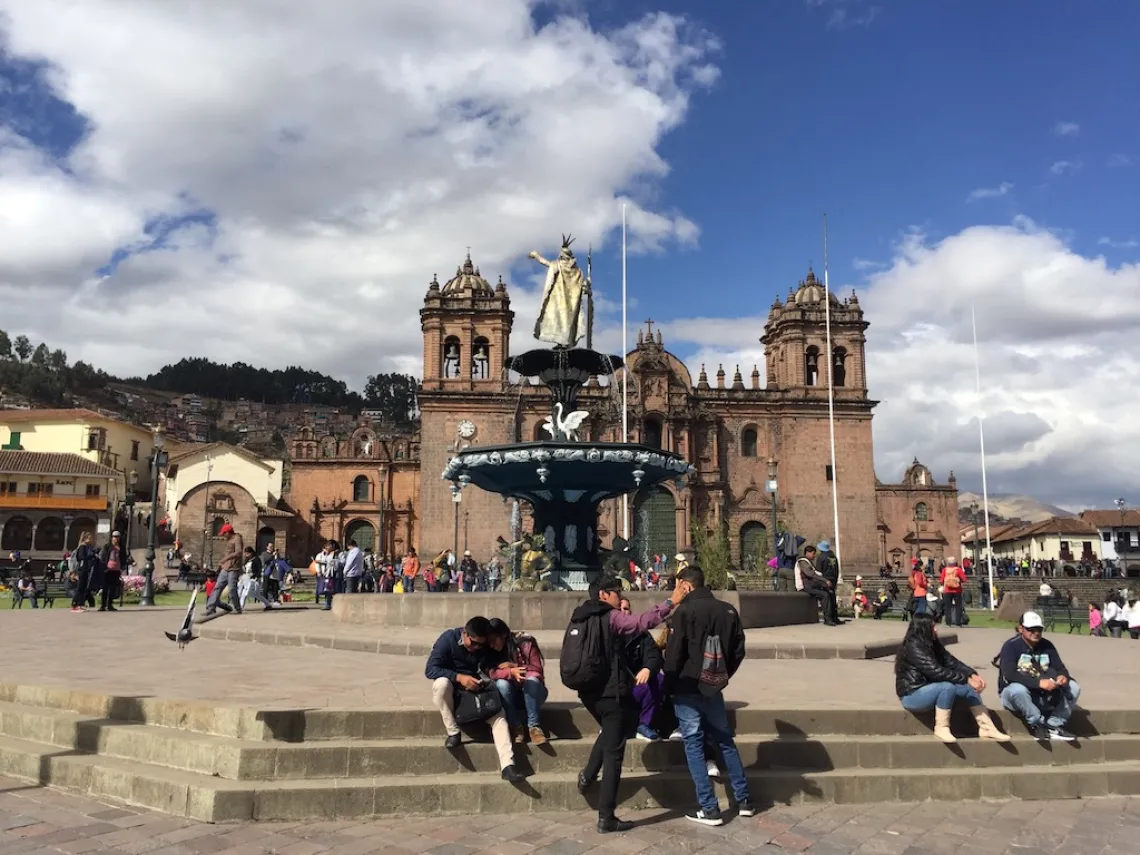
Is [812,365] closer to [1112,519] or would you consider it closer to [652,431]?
[652,431]

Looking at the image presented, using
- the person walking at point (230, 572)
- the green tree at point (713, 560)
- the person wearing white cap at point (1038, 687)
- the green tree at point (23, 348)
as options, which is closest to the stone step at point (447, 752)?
the person wearing white cap at point (1038, 687)

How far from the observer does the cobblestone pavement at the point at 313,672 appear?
255 inches

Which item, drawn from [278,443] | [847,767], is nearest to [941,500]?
[847,767]

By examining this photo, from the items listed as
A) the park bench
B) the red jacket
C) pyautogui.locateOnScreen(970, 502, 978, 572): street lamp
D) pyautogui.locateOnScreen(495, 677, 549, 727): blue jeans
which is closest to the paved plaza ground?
pyautogui.locateOnScreen(495, 677, 549, 727): blue jeans

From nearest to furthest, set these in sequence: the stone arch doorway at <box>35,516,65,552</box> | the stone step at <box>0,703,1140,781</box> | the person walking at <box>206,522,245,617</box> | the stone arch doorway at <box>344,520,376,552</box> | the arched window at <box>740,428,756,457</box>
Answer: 1. the stone step at <box>0,703,1140,781</box>
2. the person walking at <box>206,522,245,617</box>
3. the arched window at <box>740,428,756,457</box>
4. the stone arch doorway at <box>344,520,376,552</box>
5. the stone arch doorway at <box>35,516,65,552</box>

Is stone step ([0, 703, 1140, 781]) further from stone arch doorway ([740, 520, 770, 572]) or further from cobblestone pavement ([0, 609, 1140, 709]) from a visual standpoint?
stone arch doorway ([740, 520, 770, 572])

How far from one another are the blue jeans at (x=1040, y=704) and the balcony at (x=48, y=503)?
1998 inches

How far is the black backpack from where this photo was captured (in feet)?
16.3

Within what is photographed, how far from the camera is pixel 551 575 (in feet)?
44.2

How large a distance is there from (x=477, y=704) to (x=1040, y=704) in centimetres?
401

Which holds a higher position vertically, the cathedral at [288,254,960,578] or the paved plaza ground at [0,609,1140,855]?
the cathedral at [288,254,960,578]

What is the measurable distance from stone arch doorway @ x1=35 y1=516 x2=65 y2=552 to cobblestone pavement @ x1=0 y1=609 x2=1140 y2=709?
1597 inches

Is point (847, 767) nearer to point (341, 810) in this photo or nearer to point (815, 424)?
point (341, 810)

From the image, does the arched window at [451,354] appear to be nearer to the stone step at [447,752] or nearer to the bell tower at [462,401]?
the bell tower at [462,401]
